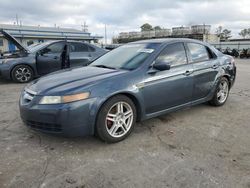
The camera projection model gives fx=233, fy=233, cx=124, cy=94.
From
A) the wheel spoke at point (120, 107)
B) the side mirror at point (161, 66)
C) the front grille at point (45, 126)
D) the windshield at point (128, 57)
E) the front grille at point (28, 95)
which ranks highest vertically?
the windshield at point (128, 57)

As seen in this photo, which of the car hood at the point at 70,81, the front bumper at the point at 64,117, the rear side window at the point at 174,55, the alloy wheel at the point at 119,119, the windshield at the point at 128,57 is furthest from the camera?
the rear side window at the point at 174,55

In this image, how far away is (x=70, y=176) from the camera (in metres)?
2.48

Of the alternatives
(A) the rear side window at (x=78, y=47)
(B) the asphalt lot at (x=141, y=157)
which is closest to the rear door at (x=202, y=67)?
(B) the asphalt lot at (x=141, y=157)

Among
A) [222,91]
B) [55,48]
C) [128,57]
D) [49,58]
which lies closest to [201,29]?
[55,48]

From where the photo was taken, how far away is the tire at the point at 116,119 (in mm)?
3070

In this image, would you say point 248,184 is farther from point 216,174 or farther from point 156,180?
point 156,180

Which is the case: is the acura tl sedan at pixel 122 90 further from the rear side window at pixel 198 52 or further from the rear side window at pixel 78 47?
the rear side window at pixel 78 47

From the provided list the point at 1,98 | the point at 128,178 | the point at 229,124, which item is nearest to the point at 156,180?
the point at 128,178

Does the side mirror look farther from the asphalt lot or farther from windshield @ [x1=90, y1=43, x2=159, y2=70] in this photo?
the asphalt lot

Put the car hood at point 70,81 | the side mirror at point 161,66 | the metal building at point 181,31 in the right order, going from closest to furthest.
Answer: the car hood at point 70,81
the side mirror at point 161,66
the metal building at point 181,31

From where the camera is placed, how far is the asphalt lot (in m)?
2.42

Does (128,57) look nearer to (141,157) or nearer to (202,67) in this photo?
(202,67)

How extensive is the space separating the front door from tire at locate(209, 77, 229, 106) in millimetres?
1002

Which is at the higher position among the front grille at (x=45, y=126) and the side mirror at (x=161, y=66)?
the side mirror at (x=161, y=66)
